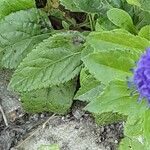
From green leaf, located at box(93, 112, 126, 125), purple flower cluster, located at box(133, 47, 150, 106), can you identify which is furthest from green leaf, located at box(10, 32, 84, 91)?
purple flower cluster, located at box(133, 47, 150, 106)

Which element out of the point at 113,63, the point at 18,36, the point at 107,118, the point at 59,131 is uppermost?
the point at 113,63

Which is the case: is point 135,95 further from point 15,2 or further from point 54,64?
point 15,2

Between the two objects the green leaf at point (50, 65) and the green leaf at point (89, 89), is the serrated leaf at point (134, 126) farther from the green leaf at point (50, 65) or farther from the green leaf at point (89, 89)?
the green leaf at point (50, 65)

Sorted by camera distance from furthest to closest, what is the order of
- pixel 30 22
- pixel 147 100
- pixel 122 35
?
pixel 30 22 < pixel 122 35 < pixel 147 100

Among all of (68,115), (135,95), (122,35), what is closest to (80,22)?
(68,115)

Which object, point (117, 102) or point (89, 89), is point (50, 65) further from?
point (117, 102)

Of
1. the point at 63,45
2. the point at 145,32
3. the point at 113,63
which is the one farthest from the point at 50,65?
the point at 113,63
